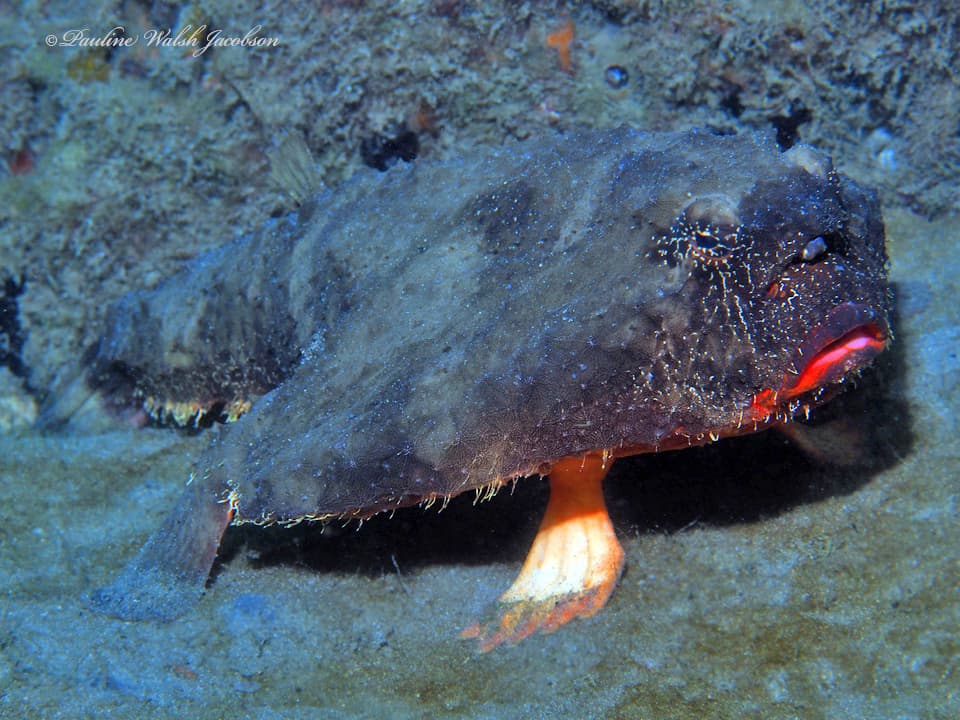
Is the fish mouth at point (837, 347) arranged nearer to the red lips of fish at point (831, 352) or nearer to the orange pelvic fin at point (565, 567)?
the red lips of fish at point (831, 352)

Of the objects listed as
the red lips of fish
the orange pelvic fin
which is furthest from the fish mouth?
the orange pelvic fin

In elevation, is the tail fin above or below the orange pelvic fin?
above

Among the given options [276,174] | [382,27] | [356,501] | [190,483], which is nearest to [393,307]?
[356,501]

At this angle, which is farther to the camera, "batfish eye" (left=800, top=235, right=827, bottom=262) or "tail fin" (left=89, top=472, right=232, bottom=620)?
"tail fin" (left=89, top=472, right=232, bottom=620)

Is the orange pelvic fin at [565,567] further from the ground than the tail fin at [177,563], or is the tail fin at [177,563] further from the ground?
the tail fin at [177,563]

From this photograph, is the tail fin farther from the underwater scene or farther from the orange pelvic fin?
the orange pelvic fin

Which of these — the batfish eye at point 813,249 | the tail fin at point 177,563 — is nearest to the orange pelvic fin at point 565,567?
the batfish eye at point 813,249

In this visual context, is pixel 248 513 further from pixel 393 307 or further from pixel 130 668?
pixel 393 307

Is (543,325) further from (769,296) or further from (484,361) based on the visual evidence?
(769,296)
